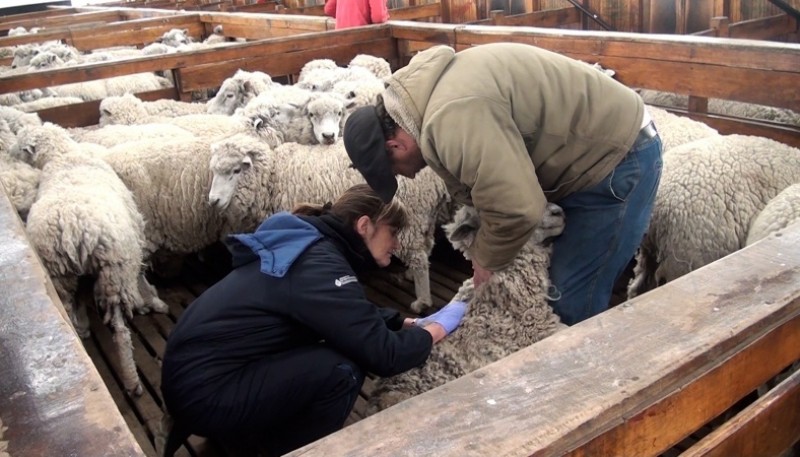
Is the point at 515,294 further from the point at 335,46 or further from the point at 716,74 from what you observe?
the point at 335,46

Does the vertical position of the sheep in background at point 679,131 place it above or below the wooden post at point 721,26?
below

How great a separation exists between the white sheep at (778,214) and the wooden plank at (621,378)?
3.10ft

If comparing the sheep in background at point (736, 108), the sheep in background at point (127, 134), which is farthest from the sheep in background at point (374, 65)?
the sheep in background at point (736, 108)

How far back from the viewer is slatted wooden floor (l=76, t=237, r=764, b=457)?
9.77 ft

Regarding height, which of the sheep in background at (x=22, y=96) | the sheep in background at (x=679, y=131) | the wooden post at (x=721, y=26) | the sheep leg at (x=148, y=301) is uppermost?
the wooden post at (x=721, y=26)

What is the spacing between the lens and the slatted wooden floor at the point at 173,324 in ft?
9.77

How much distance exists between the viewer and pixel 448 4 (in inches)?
397

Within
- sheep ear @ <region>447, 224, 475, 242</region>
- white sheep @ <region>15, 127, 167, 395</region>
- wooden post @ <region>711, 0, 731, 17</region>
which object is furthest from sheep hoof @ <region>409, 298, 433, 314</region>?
wooden post @ <region>711, 0, 731, 17</region>

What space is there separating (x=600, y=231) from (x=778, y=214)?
2.07 feet

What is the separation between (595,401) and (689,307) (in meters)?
0.37

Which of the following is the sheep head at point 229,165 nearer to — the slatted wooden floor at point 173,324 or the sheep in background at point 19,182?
the slatted wooden floor at point 173,324

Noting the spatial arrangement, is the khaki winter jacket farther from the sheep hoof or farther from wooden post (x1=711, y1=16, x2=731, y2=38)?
wooden post (x1=711, y1=16, x2=731, y2=38)

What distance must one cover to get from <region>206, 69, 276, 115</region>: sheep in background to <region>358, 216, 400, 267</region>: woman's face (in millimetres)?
3381

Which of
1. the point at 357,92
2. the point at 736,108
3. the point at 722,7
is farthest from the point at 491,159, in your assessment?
the point at 722,7
